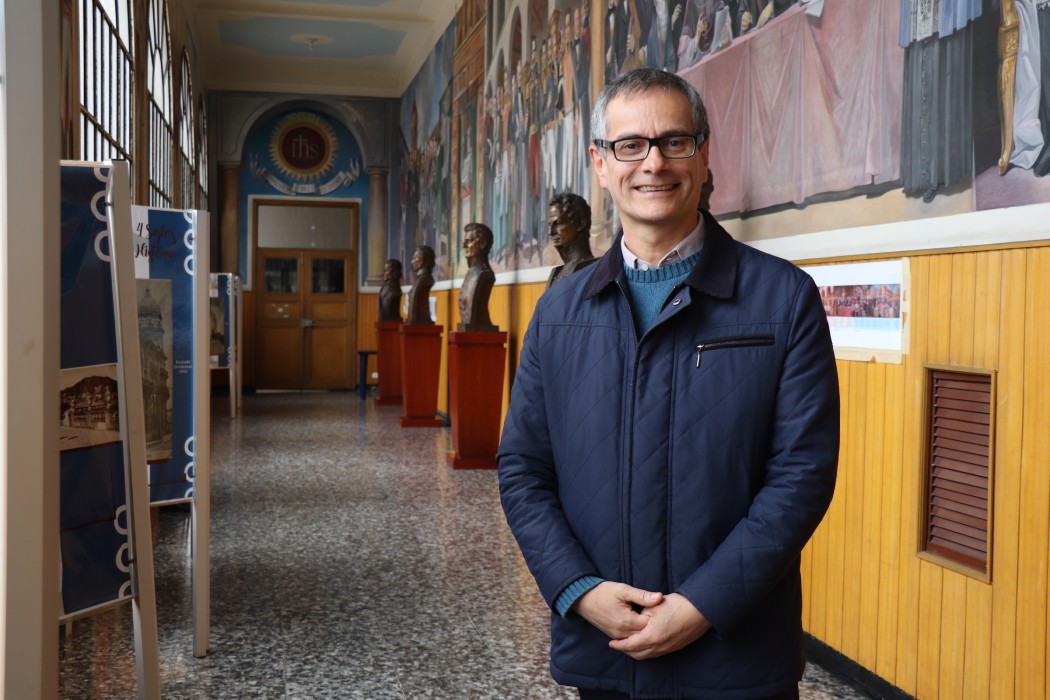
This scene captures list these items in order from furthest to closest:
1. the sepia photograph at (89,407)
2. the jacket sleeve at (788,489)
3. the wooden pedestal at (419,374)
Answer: the wooden pedestal at (419,374)
the sepia photograph at (89,407)
the jacket sleeve at (788,489)

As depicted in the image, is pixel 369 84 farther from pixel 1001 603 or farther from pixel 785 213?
pixel 1001 603

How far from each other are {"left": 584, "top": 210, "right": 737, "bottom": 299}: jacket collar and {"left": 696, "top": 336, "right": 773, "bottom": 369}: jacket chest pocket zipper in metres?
0.08

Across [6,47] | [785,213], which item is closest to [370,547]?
[785,213]

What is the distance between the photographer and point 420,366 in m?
12.3

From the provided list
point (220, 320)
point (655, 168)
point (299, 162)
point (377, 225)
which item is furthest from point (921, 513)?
point (299, 162)

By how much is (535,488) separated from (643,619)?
34 centimetres

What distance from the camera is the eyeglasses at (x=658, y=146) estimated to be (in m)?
1.81

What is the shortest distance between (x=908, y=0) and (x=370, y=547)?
400 centimetres

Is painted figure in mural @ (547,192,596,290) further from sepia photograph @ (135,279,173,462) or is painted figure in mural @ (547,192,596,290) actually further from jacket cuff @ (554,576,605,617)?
jacket cuff @ (554,576,605,617)

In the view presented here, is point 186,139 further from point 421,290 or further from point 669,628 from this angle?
point 669,628

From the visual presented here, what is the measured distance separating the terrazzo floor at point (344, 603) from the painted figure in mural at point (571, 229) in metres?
1.84

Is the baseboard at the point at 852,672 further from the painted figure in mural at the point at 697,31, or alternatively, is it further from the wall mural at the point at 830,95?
the painted figure in mural at the point at 697,31

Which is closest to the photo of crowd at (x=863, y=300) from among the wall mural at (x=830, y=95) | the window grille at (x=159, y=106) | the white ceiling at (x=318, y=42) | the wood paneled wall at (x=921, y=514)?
the wood paneled wall at (x=921, y=514)

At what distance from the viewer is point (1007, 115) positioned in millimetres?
3146
